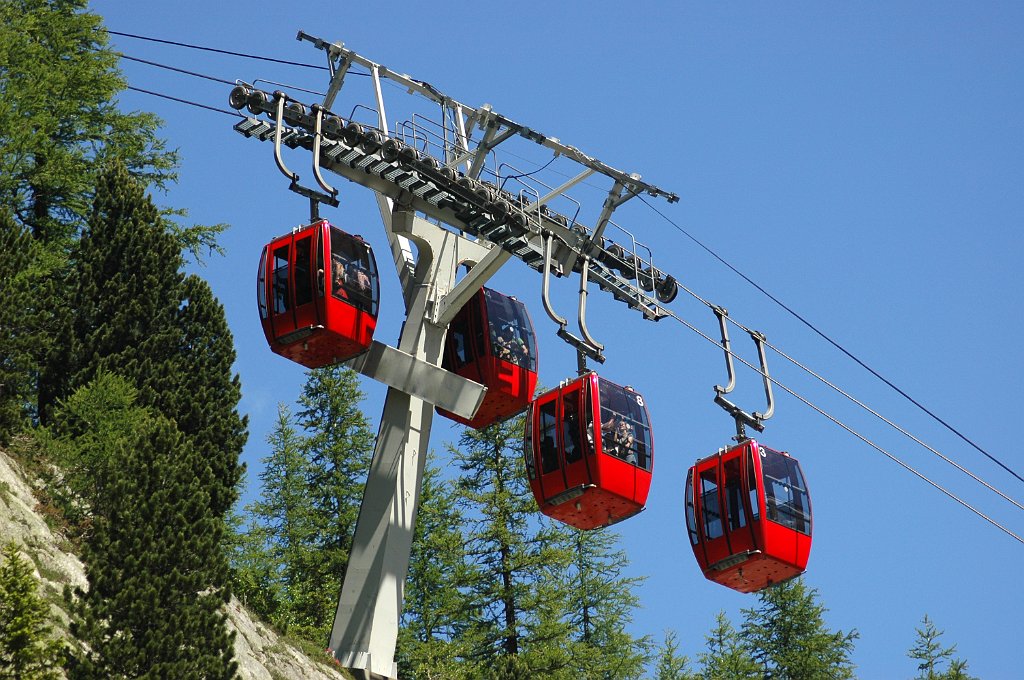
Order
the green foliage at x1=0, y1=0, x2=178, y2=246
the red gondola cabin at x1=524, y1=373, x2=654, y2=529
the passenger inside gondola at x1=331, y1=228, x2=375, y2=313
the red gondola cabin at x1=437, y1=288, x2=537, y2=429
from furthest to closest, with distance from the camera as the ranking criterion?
the green foliage at x1=0, y1=0, x2=178, y2=246 < the red gondola cabin at x1=437, y1=288, x2=537, y2=429 < the passenger inside gondola at x1=331, y1=228, x2=375, y2=313 < the red gondola cabin at x1=524, y1=373, x2=654, y2=529

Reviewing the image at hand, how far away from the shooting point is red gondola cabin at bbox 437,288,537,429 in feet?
113

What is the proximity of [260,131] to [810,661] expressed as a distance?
23.6 meters

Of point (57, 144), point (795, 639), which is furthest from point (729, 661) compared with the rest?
point (57, 144)

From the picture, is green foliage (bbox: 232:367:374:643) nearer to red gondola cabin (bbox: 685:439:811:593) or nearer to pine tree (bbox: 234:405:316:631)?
pine tree (bbox: 234:405:316:631)

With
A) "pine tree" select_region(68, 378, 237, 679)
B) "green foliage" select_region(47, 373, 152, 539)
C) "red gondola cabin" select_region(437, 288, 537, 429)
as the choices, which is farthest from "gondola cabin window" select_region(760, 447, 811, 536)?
"green foliage" select_region(47, 373, 152, 539)

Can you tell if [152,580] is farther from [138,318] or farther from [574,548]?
[574,548]

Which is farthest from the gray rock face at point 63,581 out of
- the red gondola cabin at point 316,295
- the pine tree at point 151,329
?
the red gondola cabin at point 316,295

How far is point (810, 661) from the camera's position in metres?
45.6

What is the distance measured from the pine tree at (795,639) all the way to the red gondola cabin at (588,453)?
16.9 m

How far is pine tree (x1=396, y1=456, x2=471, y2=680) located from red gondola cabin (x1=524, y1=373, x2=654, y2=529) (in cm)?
924

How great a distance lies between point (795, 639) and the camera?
46.3 m

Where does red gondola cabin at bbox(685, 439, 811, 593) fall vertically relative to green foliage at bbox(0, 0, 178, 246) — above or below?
below

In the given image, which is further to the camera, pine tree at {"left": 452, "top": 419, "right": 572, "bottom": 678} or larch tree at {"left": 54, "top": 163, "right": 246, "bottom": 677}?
pine tree at {"left": 452, "top": 419, "right": 572, "bottom": 678}

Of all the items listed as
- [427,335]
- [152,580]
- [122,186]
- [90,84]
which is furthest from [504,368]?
[90,84]
